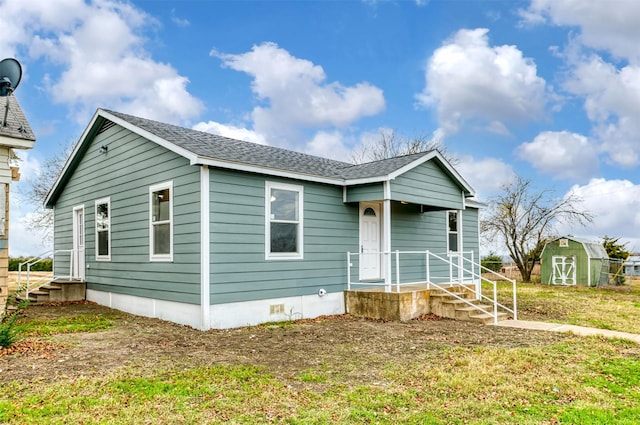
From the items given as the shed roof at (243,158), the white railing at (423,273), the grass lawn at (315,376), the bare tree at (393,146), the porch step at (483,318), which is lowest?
the porch step at (483,318)

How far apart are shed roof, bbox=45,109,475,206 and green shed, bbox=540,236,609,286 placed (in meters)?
12.4

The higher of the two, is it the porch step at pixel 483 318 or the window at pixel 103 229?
the window at pixel 103 229

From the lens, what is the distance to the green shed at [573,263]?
21031 millimetres

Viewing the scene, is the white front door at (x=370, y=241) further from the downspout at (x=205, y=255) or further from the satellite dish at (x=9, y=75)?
the satellite dish at (x=9, y=75)

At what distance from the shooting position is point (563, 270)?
21625 millimetres

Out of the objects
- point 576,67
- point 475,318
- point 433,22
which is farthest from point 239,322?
point 576,67

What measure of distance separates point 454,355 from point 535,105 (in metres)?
11.4

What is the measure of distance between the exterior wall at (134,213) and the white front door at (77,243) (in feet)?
0.94

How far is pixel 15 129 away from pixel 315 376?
654 cm

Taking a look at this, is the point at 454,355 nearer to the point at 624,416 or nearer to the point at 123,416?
the point at 624,416

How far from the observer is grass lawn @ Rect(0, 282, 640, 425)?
4082 mm

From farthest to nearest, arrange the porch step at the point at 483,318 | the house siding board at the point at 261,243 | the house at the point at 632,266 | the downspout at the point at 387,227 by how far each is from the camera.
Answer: the house at the point at 632,266 → the downspout at the point at 387,227 → the porch step at the point at 483,318 → the house siding board at the point at 261,243

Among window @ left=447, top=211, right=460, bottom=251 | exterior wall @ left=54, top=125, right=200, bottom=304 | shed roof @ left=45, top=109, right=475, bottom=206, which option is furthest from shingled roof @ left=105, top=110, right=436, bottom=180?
window @ left=447, top=211, right=460, bottom=251

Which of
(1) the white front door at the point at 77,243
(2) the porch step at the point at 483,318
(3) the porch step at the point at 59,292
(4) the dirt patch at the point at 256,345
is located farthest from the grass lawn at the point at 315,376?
(1) the white front door at the point at 77,243
